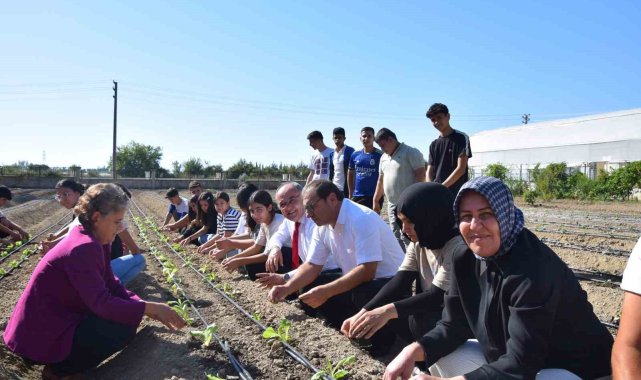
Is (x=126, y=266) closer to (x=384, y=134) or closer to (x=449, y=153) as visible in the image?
(x=384, y=134)

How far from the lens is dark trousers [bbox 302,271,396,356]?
10.9 ft

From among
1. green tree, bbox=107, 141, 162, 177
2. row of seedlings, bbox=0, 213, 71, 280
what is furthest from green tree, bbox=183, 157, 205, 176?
row of seedlings, bbox=0, 213, 71, 280

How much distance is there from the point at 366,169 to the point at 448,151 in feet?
4.75

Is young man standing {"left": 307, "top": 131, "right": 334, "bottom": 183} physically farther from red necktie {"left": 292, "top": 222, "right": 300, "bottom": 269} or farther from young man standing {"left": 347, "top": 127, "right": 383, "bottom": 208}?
red necktie {"left": 292, "top": 222, "right": 300, "bottom": 269}

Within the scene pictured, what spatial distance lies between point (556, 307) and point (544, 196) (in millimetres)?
21944

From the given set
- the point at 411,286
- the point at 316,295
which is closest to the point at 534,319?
the point at 411,286

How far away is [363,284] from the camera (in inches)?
137

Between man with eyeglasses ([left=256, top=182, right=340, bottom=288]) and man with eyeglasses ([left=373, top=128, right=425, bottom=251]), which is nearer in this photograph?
man with eyeglasses ([left=256, top=182, right=340, bottom=288])

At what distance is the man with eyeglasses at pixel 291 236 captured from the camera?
437 centimetres

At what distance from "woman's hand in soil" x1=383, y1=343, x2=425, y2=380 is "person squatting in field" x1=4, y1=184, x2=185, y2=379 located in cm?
146

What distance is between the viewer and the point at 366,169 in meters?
6.46

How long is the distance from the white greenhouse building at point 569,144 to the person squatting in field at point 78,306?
30.0 m

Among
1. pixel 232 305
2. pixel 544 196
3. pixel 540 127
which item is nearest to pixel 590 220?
pixel 544 196

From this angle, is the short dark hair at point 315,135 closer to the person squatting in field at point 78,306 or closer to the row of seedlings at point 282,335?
the row of seedlings at point 282,335
